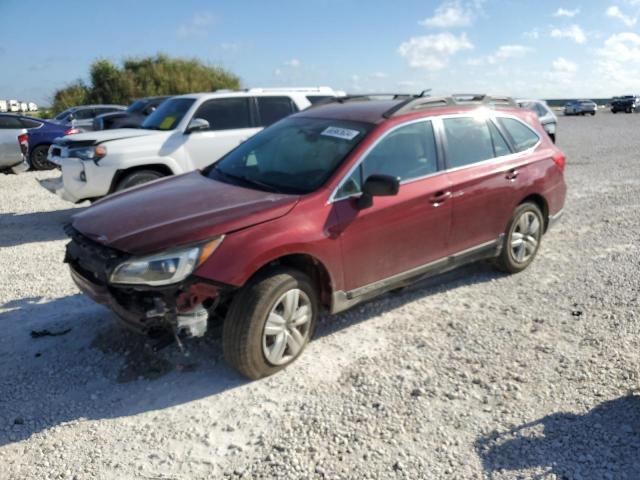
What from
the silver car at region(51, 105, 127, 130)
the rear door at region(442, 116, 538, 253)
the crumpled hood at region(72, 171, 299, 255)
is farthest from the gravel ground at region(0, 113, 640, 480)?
the silver car at region(51, 105, 127, 130)

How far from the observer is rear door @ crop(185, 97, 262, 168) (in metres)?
7.53

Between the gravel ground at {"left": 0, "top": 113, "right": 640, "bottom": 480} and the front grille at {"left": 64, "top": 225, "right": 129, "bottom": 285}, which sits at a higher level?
the front grille at {"left": 64, "top": 225, "right": 129, "bottom": 285}

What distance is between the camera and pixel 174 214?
350 cm

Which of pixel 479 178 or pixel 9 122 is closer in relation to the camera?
pixel 479 178

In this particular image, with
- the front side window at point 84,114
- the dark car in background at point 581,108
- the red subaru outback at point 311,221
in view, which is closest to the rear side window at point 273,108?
the red subaru outback at point 311,221

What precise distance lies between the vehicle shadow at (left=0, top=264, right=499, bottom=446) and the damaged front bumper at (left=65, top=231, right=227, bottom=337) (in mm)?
482

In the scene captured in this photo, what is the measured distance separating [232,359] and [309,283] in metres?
0.73

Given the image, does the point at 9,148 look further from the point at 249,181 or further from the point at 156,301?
the point at 156,301

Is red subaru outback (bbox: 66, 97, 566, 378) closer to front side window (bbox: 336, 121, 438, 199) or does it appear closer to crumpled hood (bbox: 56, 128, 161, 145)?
front side window (bbox: 336, 121, 438, 199)

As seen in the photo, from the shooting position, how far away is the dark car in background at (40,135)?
12820 mm

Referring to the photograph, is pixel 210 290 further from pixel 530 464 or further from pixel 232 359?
pixel 530 464

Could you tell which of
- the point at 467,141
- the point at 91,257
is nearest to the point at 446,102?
the point at 467,141

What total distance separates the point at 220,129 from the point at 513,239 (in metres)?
4.58

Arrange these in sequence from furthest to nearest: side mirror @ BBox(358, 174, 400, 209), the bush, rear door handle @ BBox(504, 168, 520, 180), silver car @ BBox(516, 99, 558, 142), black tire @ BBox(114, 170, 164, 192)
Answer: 1. the bush
2. silver car @ BBox(516, 99, 558, 142)
3. black tire @ BBox(114, 170, 164, 192)
4. rear door handle @ BBox(504, 168, 520, 180)
5. side mirror @ BBox(358, 174, 400, 209)
